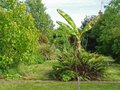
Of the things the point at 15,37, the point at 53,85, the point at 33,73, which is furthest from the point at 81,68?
the point at 15,37

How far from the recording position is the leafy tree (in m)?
22.2

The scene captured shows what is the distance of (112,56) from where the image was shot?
35.3 metres

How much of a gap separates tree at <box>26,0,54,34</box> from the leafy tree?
1846 centimetres

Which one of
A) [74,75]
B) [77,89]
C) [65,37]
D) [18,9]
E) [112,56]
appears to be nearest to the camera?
[77,89]

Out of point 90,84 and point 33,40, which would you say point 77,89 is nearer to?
point 90,84

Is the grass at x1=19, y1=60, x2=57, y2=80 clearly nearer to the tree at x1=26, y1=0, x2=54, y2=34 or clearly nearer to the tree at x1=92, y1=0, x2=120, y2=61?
the tree at x1=92, y1=0, x2=120, y2=61

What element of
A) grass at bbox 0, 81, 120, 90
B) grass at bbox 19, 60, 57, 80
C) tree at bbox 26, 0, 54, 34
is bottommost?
grass at bbox 0, 81, 120, 90

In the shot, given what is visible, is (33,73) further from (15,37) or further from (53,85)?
(53,85)

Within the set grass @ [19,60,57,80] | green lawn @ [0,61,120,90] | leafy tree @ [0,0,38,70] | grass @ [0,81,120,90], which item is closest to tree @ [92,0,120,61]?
green lawn @ [0,61,120,90]

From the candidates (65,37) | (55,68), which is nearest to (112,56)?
(65,37)

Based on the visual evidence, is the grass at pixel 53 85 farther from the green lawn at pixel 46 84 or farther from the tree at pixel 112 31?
the tree at pixel 112 31

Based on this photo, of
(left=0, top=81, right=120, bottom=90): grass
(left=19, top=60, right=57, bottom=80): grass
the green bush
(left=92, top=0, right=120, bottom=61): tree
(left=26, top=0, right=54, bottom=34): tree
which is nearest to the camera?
(left=0, top=81, right=120, bottom=90): grass

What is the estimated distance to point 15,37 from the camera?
22.2m

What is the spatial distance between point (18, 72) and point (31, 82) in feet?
8.81
